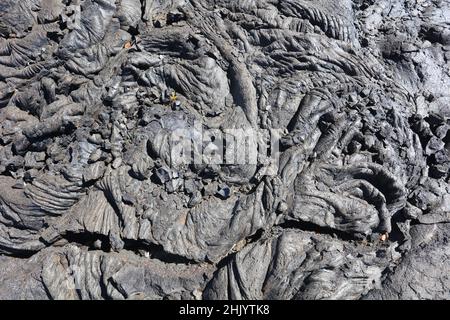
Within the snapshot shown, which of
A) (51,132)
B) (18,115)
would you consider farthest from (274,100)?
(18,115)

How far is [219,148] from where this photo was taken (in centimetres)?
591

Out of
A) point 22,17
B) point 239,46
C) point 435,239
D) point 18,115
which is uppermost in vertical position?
point 239,46

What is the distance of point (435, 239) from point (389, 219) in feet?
2.12

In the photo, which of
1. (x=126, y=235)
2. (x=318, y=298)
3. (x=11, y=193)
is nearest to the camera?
(x=318, y=298)

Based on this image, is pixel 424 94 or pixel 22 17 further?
pixel 22 17

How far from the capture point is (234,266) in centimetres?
526

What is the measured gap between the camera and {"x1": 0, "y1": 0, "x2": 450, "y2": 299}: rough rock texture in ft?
18.0

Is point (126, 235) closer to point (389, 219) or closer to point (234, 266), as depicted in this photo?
point (234, 266)

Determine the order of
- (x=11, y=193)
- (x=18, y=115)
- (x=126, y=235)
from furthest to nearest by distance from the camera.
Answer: (x=18, y=115) < (x=11, y=193) < (x=126, y=235)

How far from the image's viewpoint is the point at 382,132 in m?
5.86

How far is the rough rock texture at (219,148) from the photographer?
18.0 ft

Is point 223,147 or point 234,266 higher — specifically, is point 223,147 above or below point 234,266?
above

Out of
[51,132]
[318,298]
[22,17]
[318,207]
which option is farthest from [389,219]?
[22,17]

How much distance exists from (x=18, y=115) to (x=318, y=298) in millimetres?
5192
